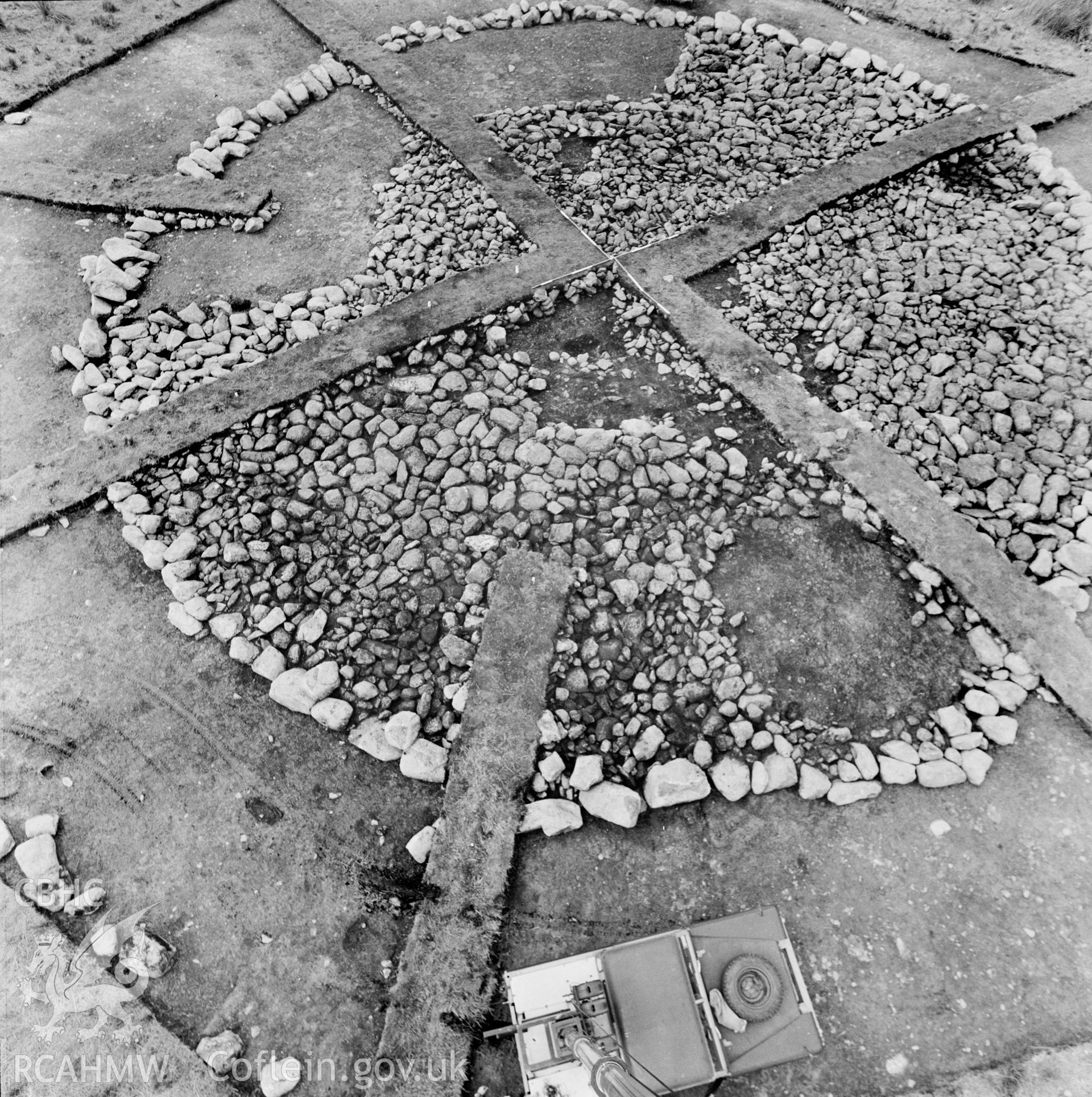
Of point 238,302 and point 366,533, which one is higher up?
point 238,302

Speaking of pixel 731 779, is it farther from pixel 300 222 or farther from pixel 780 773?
pixel 300 222

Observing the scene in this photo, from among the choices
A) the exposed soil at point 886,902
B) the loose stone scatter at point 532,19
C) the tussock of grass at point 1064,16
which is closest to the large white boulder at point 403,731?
the exposed soil at point 886,902

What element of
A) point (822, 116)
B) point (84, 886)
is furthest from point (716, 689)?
point (822, 116)

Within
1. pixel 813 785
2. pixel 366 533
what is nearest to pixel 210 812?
pixel 366 533

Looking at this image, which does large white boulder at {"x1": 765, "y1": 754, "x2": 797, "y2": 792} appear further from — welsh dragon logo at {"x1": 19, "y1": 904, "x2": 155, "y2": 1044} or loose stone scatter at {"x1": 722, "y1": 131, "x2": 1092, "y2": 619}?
welsh dragon logo at {"x1": 19, "y1": 904, "x2": 155, "y2": 1044}

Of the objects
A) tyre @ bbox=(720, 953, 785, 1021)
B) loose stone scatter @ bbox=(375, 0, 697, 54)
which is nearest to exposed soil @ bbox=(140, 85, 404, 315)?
loose stone scatter @ bbox=(375, 0, 697, 54)

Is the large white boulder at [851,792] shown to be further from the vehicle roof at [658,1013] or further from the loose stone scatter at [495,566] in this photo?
the vehicle roof at [658,1013]
